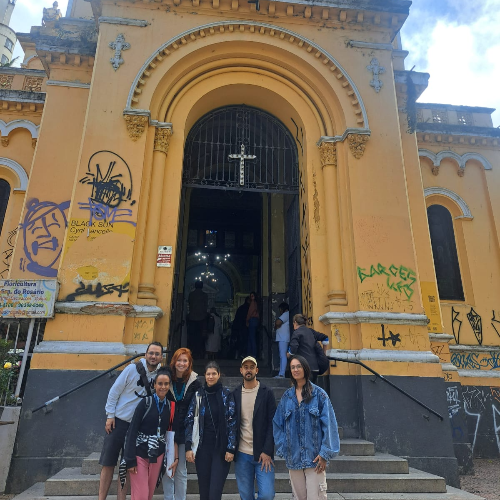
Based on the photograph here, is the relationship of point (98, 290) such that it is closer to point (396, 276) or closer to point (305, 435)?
point (305, 435)

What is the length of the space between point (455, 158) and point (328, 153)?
216 inches

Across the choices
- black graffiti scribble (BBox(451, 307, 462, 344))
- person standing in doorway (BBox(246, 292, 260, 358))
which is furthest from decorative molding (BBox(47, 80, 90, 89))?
black graffiti scribble (BBox(451, 307, 462, 344))

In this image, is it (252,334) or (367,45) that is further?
(252,334)

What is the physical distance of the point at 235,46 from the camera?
8859 mm

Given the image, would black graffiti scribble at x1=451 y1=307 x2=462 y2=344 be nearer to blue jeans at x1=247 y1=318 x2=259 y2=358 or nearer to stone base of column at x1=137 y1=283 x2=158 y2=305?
blue jeans at x1=247 y1=318 x2=259 y2=358

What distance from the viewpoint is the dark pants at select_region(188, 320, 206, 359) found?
10.1 meters

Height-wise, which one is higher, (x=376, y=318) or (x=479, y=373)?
(x=376, y=318)

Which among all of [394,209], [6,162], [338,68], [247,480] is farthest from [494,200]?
[6,162]

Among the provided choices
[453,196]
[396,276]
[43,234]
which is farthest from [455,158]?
[43,234]

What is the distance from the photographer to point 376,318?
277 inches

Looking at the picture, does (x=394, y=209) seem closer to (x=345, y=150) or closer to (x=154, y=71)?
(x=345, y=150)

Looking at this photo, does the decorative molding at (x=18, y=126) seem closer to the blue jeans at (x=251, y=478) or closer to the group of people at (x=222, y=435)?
the group of people at (x=222, y=435)

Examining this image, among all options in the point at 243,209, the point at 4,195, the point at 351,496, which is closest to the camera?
the point at 351,496

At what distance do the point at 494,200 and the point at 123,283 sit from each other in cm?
1079
